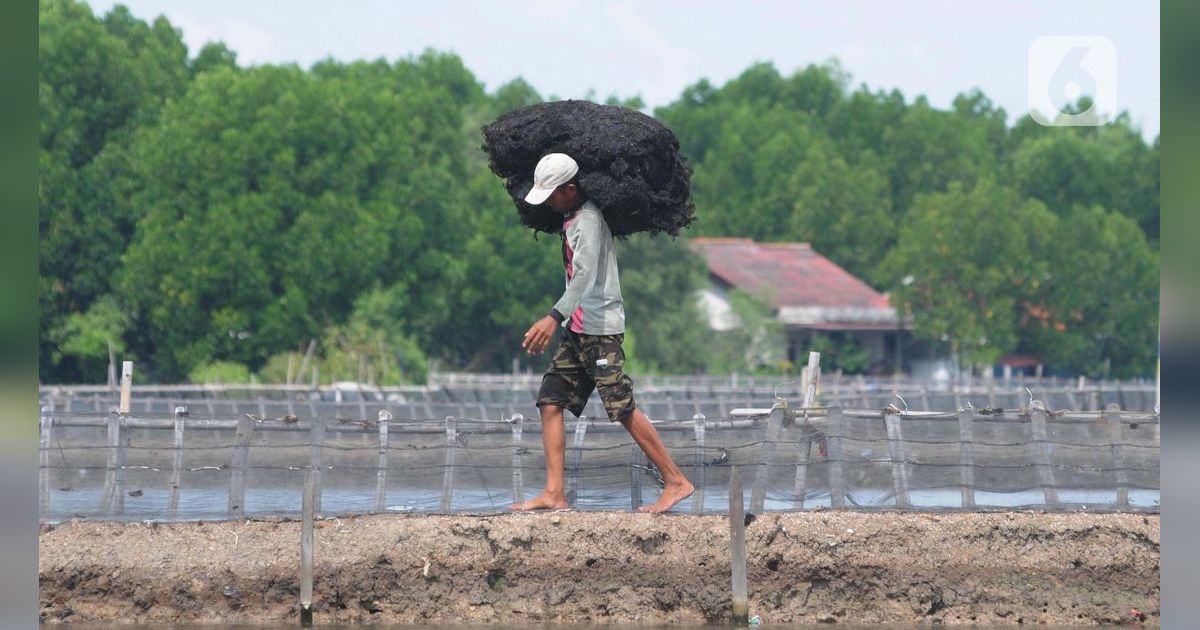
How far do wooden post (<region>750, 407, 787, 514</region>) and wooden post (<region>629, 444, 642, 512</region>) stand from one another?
0.74 meters

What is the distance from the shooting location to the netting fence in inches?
449

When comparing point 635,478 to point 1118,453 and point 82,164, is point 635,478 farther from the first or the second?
point 82,164

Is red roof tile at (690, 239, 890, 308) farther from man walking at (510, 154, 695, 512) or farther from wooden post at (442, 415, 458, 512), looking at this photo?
man walking at (510, 154, 695, 512)

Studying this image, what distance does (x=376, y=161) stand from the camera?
1983 inches

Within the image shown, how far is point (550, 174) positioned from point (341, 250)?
3847 cm

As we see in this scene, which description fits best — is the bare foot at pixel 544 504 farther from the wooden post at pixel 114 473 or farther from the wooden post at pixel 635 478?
the wooden post at pixel 114 473

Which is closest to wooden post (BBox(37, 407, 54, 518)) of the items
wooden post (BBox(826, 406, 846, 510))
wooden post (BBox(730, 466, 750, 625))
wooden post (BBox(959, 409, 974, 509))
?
wooden post (BBox(730, 466, 750, 625))

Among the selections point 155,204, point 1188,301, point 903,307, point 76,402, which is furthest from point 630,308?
point 1188,301

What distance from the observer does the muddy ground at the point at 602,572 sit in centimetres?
1050

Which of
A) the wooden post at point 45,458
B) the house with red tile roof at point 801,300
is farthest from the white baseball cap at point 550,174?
the house with red tile roof at point 801,300

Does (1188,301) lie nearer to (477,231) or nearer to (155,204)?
(155,204)

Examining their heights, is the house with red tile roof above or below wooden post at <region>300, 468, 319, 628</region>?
above

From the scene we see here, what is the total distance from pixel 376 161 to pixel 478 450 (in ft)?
130

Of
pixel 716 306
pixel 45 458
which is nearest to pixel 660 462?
pixel 45 458
